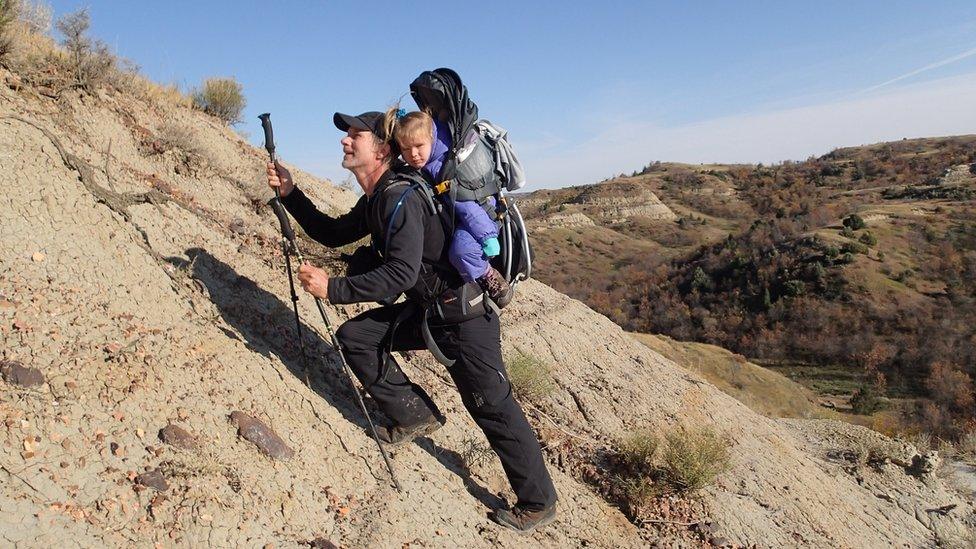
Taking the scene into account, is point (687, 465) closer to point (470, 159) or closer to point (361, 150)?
point (470, 159)

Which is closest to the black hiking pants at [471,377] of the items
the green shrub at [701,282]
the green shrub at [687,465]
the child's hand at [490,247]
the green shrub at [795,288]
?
the child's hand at [490,247]

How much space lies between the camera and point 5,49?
4.61 meters

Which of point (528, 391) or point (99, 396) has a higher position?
point (99, 396)

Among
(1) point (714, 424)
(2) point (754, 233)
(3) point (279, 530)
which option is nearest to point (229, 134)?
(3) point (279, 530)

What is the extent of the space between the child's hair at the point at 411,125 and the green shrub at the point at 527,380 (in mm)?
2908

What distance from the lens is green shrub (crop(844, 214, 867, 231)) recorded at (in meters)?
38.2

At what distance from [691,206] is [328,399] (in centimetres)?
6737

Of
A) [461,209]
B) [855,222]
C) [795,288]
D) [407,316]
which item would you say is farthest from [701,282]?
[461,209]

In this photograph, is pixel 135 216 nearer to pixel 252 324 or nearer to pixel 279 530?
pixel 252 324

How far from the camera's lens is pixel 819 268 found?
109 feet

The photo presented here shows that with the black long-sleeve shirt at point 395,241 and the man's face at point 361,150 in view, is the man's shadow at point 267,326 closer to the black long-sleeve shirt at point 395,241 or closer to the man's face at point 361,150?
the black long-sleeve shirt at point 395,241

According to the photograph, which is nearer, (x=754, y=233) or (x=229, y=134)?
(x=229, y=134)

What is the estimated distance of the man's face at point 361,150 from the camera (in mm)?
3332

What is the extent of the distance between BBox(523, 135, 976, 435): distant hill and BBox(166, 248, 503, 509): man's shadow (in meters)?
19.0
